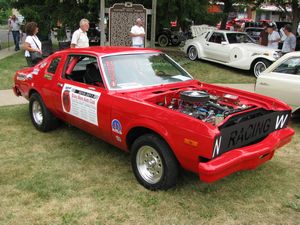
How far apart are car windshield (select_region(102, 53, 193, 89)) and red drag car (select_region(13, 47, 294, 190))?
1cm

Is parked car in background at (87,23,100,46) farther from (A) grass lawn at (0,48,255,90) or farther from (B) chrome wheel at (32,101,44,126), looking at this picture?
(B) chrome wheel at (32,101,44,126)

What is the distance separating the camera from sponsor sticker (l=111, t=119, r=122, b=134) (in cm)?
434

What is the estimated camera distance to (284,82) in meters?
6.53

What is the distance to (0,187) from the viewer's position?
13.8ft

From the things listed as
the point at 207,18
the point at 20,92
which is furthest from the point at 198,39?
the point at 20,92

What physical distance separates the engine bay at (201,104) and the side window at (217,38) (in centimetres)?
921

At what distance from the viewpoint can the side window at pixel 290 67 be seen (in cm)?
661

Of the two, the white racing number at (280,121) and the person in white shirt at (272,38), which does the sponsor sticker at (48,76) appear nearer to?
the white racing number at (280,121)

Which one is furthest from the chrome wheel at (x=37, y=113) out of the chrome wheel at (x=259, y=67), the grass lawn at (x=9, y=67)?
the chrome wheel at (x=259, y=67)

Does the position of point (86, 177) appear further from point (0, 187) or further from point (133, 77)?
point (133, 77)

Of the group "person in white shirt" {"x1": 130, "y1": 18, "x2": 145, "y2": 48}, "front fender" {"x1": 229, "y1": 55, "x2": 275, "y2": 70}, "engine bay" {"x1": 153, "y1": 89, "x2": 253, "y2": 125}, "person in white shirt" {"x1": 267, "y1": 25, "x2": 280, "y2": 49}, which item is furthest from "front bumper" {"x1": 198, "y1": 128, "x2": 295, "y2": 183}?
"person in white shirt" {"x1": 267, "y1": 25, "x2": 280, "y2": 49}

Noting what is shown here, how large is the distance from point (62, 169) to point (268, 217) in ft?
8.49

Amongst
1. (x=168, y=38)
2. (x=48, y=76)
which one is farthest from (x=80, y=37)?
(x=168, y=38)

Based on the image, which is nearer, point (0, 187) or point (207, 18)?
point (0, 187)
